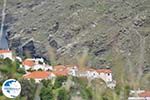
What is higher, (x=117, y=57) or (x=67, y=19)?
(x=117, y=57)

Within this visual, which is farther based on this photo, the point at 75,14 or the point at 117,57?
the point at 75,14

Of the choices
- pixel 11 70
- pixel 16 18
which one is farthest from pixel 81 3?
pixel 11 70

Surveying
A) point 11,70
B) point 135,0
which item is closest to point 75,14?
point 135,0

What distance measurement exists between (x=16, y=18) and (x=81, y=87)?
7219 cm

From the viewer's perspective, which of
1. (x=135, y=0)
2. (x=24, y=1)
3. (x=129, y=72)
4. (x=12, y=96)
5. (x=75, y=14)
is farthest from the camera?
(x=24, y=1)

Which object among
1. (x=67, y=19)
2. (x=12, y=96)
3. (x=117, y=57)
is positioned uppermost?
(x=117, y=57)

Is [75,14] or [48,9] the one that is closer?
[75,14]

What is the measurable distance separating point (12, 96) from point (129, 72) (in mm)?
750

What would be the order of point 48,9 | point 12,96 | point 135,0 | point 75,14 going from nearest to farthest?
point 12,96 < point 135,0 < point 75,14 < point 48,9

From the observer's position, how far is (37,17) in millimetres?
70562

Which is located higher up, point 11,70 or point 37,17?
point 11,70

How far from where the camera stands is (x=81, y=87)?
10.4 feet

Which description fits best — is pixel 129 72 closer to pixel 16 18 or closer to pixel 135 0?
pixel 135 0

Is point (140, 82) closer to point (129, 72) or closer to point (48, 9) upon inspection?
point (129, 72)
